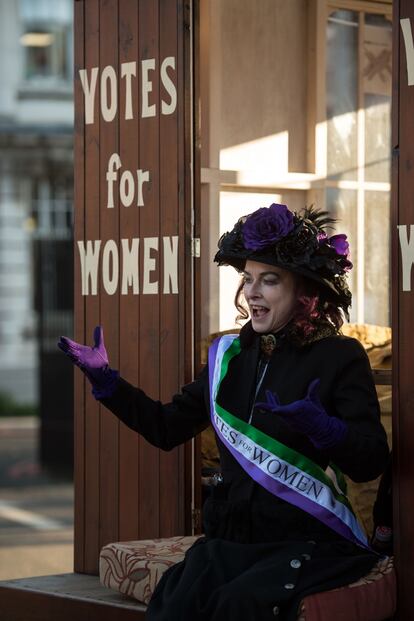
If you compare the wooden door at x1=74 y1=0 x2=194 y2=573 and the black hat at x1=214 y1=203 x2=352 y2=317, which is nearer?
the black hat at x1=214 y1=203 x2=352 y2=317

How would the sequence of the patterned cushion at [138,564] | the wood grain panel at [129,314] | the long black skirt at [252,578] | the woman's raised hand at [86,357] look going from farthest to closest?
the wood grain panel at [129,314], the patterned cushion at [138,564], the woman's raised hand at [86,357], the long black skirt at [252,578]

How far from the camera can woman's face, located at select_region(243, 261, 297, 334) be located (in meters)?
3.86

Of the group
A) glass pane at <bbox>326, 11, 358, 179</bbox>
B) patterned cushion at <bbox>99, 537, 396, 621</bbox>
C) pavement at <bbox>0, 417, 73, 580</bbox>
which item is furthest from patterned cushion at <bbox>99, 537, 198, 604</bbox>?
pavement at <bbox>0, 417, 73, 580</bbox>

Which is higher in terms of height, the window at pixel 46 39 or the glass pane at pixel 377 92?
the window at pixel 46 39

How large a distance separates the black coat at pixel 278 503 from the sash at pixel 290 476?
0.02 m

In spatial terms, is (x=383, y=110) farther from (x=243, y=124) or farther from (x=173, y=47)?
(x=173, y=47)

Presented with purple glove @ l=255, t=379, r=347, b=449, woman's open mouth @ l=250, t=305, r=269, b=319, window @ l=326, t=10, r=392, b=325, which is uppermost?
window @ l=326, t=10, r=392, b=325

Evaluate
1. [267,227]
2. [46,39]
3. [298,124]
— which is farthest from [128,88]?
[46,39]

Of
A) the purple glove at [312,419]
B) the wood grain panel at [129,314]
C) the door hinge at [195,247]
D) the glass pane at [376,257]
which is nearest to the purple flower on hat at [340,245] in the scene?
the purple glove at [312,419]

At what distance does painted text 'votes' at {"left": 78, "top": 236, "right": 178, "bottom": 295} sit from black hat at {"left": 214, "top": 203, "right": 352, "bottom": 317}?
85 cm

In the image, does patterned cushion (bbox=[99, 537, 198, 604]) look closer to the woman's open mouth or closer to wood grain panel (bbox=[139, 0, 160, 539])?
wood grain panel (bbox=[139, 0, 160, 539])

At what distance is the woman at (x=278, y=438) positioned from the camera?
360 cm

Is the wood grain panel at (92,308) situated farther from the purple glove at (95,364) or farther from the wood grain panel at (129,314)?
the purple glove at (95,364)

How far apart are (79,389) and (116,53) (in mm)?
1308
